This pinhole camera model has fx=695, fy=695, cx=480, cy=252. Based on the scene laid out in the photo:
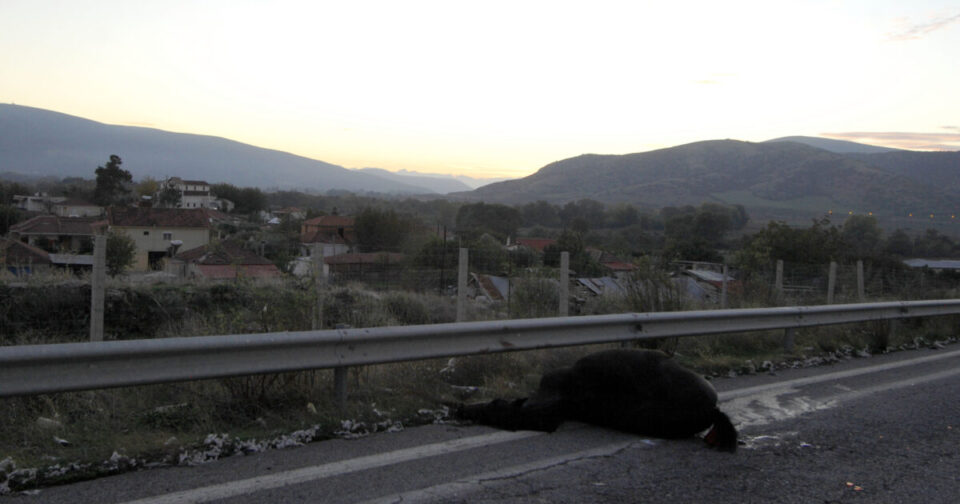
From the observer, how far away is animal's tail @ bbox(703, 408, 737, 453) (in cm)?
465

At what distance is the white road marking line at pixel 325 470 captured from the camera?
356cm

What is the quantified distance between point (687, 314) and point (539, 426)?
2929mm

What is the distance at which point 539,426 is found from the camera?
198 inches

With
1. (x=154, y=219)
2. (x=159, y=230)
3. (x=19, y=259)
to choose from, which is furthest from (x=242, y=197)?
(x=19, y=259)

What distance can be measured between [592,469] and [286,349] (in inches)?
87.0

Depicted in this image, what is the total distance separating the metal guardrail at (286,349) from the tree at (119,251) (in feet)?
37.3

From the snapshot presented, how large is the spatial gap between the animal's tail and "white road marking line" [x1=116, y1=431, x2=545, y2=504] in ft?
3.82

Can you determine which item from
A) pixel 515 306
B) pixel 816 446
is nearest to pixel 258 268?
pixel 515 306

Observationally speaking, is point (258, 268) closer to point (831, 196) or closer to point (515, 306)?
point (515, 306)

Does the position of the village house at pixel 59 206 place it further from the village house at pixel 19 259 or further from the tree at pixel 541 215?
the tree at pixel 541 215

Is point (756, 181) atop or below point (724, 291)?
atop

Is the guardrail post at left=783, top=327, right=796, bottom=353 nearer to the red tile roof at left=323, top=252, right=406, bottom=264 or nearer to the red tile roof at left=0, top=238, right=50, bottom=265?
the red tile roof at left=323, top=252, right=406, bottom=264

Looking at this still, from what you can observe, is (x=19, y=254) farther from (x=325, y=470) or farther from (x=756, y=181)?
(x=756, y=181)

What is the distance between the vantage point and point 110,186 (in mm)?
43094
